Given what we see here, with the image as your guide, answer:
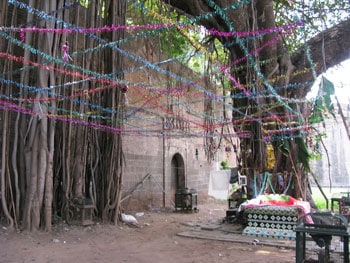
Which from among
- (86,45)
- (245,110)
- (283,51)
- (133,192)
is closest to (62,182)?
(86,45)

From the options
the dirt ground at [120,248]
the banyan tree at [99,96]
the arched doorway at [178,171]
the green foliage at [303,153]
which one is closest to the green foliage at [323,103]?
the banyan tree at [99,96]

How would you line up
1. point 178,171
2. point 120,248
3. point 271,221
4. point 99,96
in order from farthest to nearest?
point 178,171, point 99,96, point 271,221, point 120,248

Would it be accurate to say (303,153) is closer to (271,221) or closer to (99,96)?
(271,221)

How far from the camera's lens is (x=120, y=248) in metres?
4.47

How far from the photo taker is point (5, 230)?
473 cm

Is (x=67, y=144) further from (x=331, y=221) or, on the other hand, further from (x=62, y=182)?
(x=331, y=221)

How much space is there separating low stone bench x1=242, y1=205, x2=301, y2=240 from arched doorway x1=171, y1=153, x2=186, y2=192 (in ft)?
16.2

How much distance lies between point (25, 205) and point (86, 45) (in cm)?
286

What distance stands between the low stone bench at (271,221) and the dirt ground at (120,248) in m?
0.52

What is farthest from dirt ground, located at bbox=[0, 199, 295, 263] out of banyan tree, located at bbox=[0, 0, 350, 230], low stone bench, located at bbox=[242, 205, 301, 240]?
low stone bench, located at bbox=[242, 205, 301, 240]

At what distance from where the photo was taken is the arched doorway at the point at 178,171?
1041 cm

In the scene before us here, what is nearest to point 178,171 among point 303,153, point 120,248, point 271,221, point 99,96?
point 303,153

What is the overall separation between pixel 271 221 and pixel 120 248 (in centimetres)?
236

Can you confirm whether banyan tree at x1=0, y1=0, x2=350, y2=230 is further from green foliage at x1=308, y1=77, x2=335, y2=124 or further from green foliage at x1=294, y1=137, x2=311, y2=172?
green foliage at x1=308, y1=77, x2=335, y2=124
